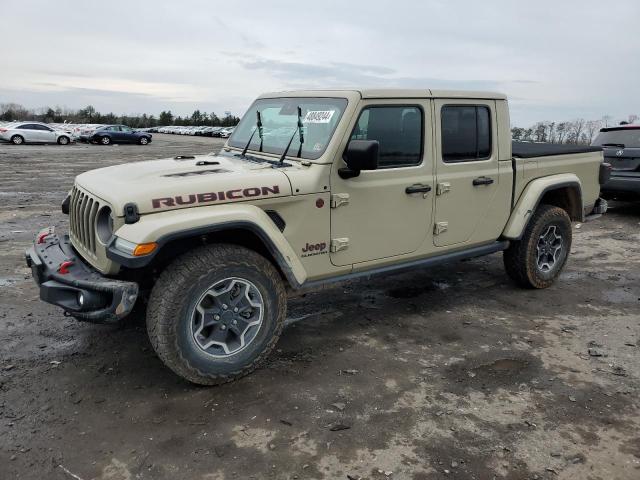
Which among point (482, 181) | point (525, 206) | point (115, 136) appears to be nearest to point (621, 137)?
point (525, 206)

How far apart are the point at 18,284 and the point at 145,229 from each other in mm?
3213

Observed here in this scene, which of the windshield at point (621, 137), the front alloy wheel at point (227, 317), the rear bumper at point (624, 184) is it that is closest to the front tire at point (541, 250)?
the front alloy wheel at point (227, 317)

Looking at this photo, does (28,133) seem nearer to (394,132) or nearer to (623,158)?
(623,158)

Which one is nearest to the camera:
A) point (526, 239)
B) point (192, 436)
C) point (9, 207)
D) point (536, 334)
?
point (192, 436)

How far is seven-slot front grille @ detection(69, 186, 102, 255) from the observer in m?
3.56

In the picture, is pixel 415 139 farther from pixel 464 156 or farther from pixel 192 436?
pixel 192 436

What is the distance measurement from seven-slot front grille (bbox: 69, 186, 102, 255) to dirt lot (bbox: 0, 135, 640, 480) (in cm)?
90

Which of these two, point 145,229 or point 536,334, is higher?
point 145,229

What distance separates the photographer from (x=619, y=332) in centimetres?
457

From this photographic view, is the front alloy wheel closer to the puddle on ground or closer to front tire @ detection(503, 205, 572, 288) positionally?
the puddle on ground

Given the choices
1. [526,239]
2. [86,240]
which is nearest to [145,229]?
[86,240]

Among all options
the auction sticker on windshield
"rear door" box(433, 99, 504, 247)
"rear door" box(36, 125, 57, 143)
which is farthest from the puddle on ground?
"rear door" box(36, 125, 57, 143)

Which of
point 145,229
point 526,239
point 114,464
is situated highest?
point 145,229

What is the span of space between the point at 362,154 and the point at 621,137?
7.60 metres
